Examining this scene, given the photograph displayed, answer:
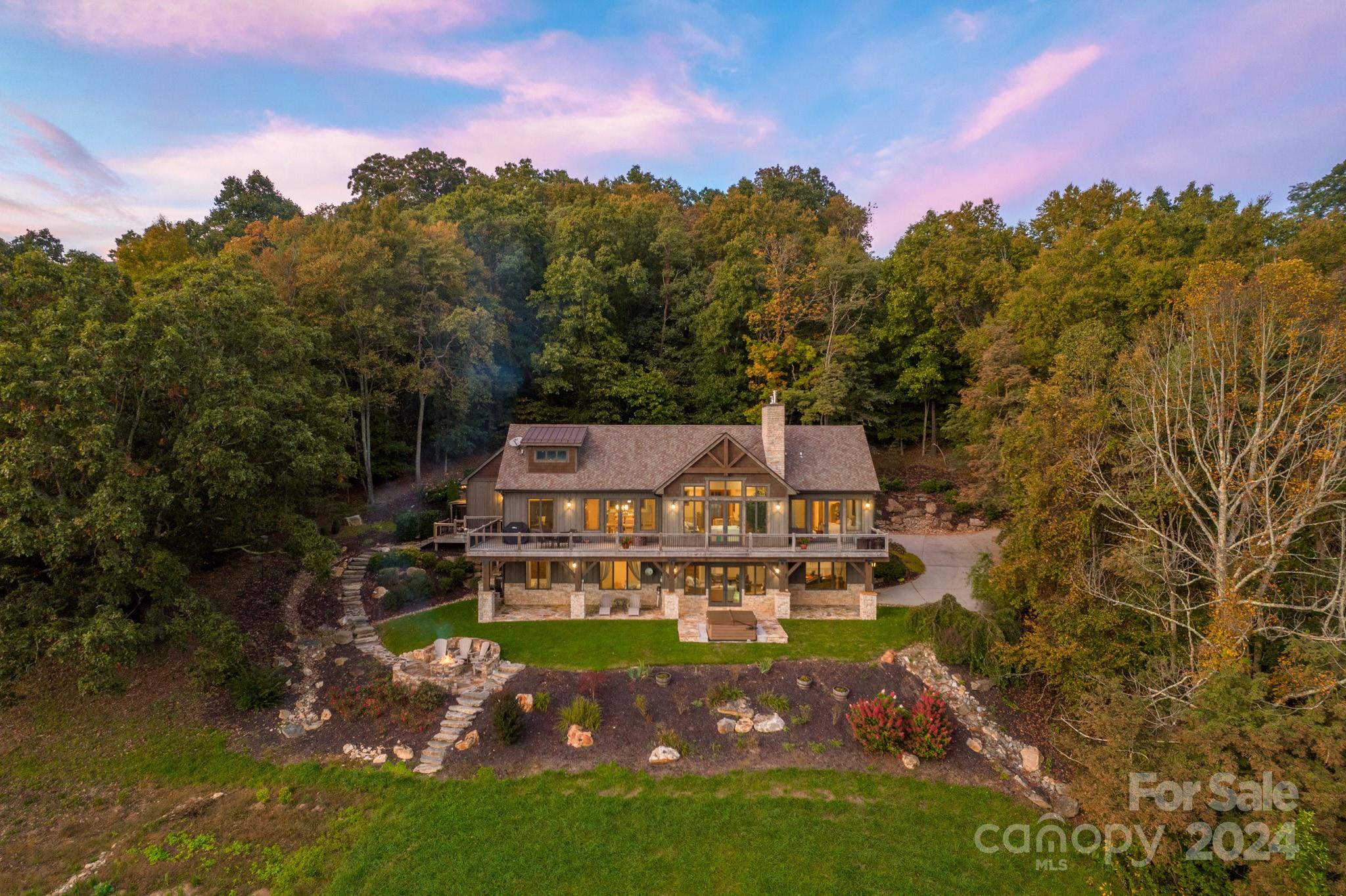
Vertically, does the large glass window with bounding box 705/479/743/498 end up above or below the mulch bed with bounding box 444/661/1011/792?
above

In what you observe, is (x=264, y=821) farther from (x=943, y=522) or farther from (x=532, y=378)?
(x=943, y=522)

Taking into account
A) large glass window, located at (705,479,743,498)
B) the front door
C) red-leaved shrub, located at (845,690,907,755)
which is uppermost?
large glass window, located at (705,479,743,498)

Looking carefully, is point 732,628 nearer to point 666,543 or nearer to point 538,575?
point 666,543

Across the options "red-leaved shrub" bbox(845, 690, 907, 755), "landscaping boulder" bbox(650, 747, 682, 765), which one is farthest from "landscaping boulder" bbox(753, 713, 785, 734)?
"landscaping boulder" bbox(650, 747, 682, 765)

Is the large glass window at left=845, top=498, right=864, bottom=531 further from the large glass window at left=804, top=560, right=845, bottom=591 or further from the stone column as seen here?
the stone column

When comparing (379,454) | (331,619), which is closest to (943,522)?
(331,619)

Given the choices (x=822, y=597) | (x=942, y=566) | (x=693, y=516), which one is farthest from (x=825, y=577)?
(x=942, y=566)

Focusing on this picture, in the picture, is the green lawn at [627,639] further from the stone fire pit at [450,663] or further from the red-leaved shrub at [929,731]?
the red-leaved shrub at [929,731]
